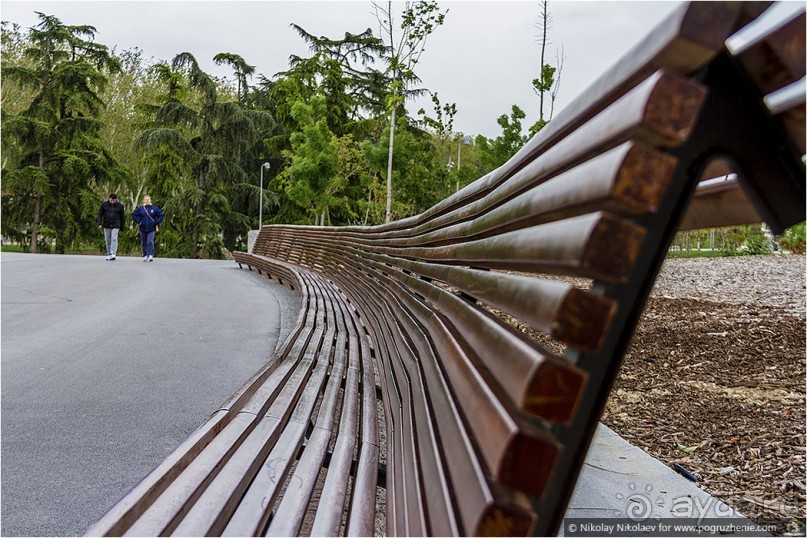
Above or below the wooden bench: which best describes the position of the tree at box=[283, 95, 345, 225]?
above

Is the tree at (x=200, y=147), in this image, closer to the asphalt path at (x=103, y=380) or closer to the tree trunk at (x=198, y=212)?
the tree trunk at (x=198, y=212)

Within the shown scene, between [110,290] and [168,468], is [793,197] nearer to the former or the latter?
[168,468]

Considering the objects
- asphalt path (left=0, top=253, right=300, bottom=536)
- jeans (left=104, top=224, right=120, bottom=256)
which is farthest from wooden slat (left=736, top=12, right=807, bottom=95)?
jeans (left=104, top=224, right=120, bottom=256)

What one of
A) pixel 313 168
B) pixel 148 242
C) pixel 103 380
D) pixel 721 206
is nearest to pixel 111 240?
pixel 148 242

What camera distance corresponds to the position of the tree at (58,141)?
33375 mm

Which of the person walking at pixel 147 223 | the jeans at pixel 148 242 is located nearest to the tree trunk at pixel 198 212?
the person walking at pixel 147 223

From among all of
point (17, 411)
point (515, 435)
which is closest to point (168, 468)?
point (515, 435)

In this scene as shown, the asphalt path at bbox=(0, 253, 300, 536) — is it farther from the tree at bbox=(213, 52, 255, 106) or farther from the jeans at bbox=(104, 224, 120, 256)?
the tree at bbox=(213, 52, 255, 106)

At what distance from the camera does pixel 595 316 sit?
957 mm

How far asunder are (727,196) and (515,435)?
2.54 ft

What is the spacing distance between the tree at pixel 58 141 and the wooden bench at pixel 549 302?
35615 millimetres

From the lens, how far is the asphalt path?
10.0ft

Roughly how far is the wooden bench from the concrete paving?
998 mm

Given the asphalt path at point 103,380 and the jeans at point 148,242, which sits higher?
the jeans at point 148,242
